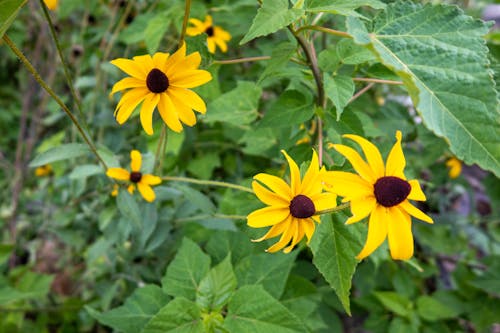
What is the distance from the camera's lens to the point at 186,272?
105 centimetres

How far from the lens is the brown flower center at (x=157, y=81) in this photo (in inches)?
31.4

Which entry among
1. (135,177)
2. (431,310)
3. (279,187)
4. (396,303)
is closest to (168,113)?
(279,187)

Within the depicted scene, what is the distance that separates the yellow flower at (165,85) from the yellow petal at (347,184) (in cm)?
28

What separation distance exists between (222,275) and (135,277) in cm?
59

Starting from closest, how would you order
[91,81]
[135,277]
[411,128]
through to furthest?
[135,277] → [411,128] → [91,81]

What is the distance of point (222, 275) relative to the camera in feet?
3.27

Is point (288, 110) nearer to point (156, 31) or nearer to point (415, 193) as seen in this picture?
point (415, 193)

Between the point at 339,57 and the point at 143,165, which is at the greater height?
Answer: the point at 339,57

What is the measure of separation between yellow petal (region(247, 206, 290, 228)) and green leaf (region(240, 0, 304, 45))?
285 millimetres

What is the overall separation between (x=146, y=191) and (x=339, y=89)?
0.58 metres

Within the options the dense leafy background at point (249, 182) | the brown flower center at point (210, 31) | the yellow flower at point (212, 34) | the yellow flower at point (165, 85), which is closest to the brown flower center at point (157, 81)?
the yellow flower at point (165, 85)

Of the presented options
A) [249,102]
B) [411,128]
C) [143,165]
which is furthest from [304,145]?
[411,128]

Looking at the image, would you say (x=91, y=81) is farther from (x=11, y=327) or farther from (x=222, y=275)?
A: (x=222, y=275)

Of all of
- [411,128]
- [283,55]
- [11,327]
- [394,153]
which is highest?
[283,55]
